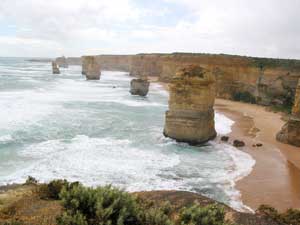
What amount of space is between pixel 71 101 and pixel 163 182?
26.6 metres

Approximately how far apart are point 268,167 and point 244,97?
3045 centimetres

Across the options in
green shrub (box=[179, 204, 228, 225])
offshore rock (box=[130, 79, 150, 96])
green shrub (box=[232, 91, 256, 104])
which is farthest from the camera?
offshore rock (box=[130, 79, 150, 96])

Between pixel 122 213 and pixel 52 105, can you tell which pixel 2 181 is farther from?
pixel 52 105

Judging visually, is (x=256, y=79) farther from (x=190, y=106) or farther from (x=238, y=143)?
(x=190, y=106)

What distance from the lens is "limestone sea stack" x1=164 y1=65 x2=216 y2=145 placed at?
20.4 metres

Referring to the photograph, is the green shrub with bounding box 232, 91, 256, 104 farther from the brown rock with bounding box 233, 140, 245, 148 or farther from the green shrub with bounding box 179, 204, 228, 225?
the green shrub with bounding box 179, 204, 228, 225

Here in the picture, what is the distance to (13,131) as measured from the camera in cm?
2148

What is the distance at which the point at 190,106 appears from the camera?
20.8m

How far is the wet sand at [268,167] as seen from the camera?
12.7 metres

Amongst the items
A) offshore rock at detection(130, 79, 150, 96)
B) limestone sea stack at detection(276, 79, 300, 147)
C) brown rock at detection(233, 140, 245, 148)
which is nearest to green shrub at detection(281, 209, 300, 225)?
brown rock at detection(233, 140, 245, 148)

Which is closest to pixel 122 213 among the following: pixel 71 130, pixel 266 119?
pixel 71 130

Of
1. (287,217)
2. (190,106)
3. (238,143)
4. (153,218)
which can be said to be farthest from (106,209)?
(238,143)

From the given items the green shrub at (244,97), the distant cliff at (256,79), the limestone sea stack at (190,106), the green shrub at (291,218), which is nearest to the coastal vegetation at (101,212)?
the green shrub at (291,218)

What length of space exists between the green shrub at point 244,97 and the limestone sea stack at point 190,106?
82.8 ft
